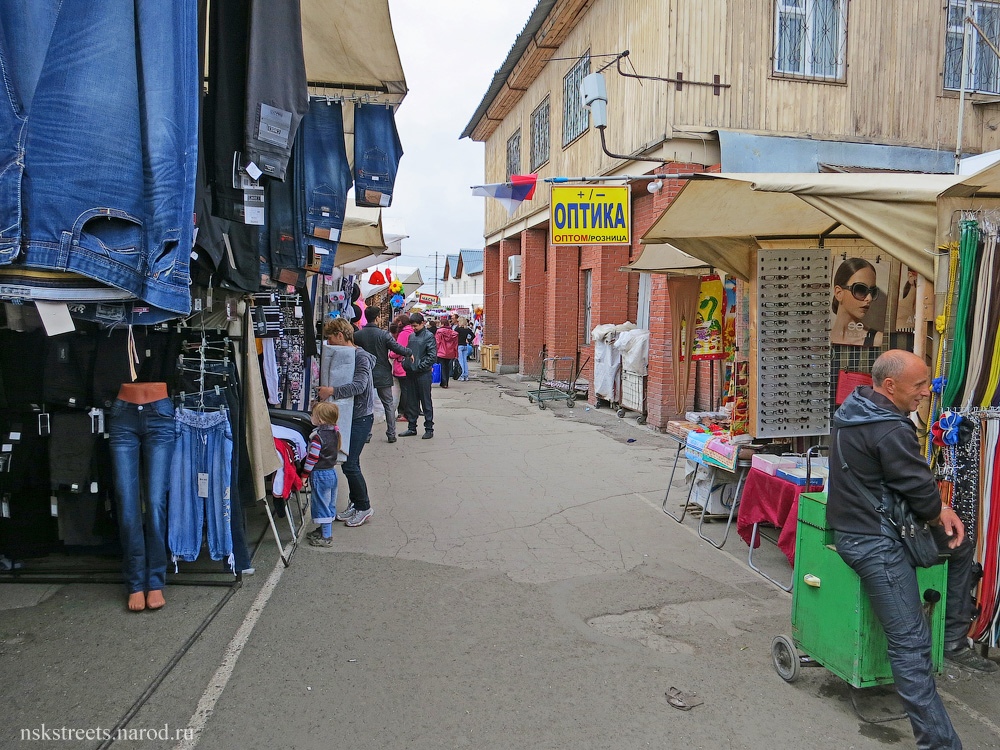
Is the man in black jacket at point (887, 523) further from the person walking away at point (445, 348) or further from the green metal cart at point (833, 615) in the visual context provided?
the person walking away at point (445, 348)

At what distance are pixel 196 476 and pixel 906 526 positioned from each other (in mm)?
4054

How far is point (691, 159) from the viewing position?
10672 millimetres

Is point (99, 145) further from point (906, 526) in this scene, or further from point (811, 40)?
point (811, 40)

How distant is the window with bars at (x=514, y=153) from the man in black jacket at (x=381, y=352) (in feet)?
35.3

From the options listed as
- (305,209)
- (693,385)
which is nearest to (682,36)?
(693,385)

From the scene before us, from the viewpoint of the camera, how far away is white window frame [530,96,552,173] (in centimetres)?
1730

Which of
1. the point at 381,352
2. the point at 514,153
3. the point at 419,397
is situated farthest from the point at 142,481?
the point at 514,153

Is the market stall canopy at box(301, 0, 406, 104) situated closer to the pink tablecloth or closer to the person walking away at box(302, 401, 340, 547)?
the person walking away at box(302, 401, 340, 547)

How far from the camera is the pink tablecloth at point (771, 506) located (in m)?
5.11

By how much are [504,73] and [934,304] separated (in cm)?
1723

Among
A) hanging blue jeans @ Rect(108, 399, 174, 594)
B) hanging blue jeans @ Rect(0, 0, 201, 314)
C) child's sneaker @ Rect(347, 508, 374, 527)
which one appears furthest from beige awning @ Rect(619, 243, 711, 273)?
hanging blue jeans @ Rect(0, 0, 201, 314)

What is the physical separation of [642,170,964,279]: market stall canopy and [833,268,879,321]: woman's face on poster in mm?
444

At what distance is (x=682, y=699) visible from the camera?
3619 mm

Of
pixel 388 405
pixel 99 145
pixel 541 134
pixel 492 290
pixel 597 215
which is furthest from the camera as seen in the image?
pixel 492 290
